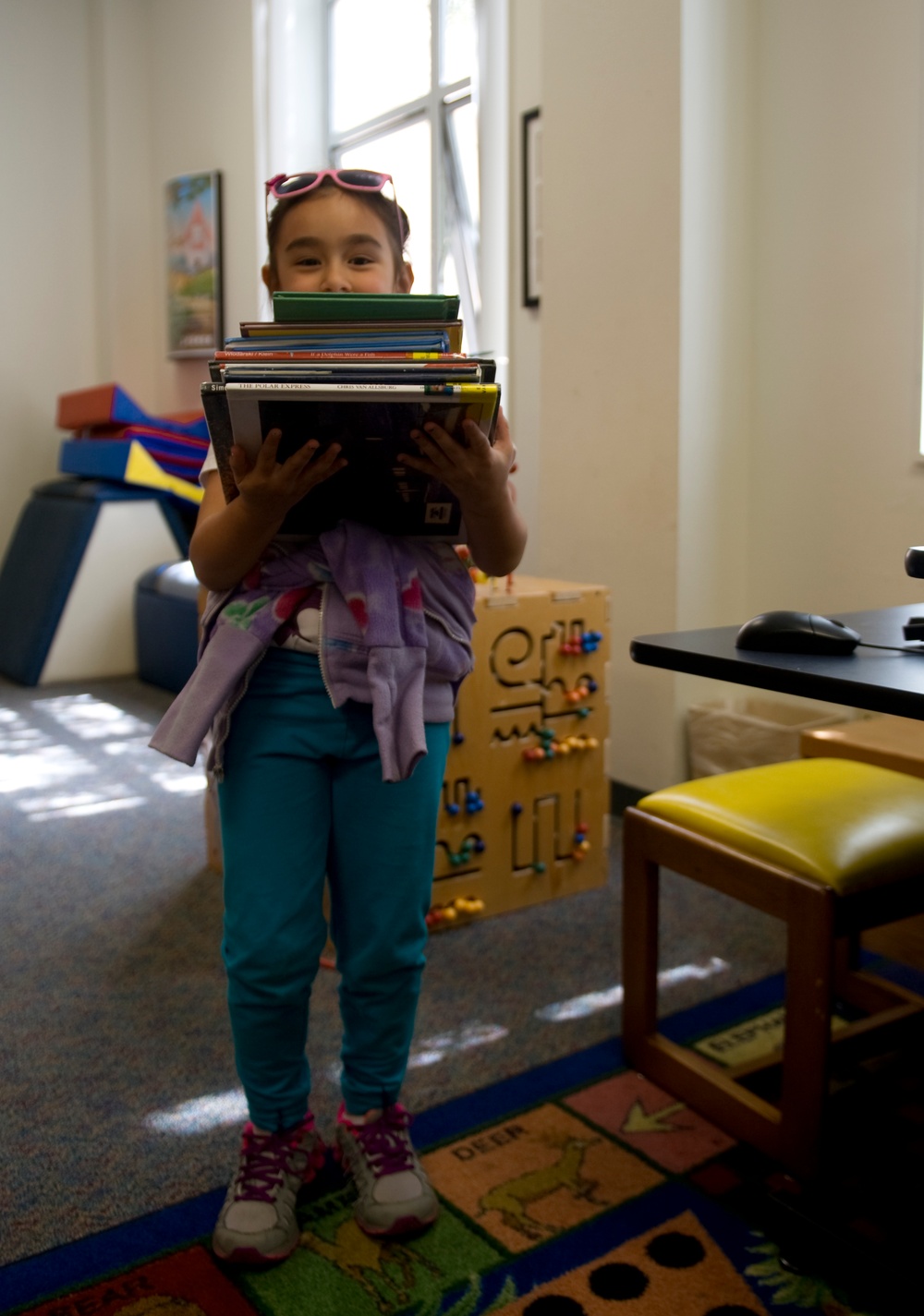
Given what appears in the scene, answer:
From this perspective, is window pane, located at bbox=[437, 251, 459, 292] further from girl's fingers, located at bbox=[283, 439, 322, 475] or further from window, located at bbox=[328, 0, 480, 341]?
girl's fingers, located at bbox=[283, 439, 322, 475]

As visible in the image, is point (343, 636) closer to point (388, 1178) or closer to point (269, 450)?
point (269, 450)

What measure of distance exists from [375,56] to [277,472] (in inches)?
155

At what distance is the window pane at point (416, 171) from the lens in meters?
3.91

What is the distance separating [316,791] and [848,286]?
1.67m

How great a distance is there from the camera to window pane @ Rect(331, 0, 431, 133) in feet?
13.0

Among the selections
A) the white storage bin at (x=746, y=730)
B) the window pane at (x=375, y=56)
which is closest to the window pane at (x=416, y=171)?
the window pane at (x=375, y=56)

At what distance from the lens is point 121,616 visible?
13.9 ft

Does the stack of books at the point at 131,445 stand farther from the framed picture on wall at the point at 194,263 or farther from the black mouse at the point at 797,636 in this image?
the black mouse at the point at 797,636

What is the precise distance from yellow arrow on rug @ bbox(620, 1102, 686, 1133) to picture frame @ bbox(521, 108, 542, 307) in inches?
86.2

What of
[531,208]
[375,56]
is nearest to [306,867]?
[531,208]

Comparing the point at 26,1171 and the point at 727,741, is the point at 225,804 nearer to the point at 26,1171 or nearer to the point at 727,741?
the point at 26,1171

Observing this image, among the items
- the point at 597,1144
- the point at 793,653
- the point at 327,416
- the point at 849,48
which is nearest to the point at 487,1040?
the point at 597,1144

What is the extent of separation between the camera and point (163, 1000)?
1.67 m

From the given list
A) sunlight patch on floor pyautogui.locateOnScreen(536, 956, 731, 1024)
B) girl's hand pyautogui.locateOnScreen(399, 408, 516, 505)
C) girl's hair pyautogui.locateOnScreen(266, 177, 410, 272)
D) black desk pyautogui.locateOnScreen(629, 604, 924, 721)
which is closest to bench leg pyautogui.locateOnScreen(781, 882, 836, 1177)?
black desk pyautogui.locateOnScreen(629, 604, 924, 721)
